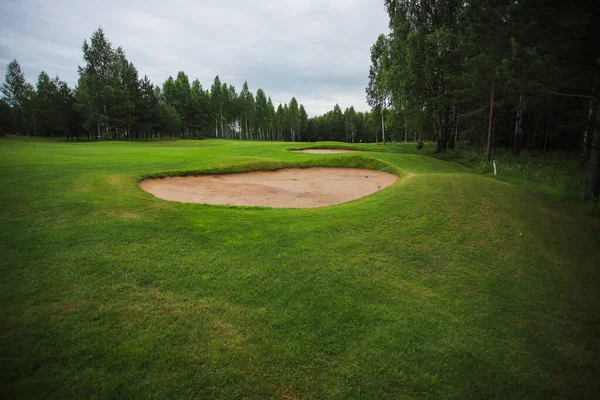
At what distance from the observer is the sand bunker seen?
33.3ft

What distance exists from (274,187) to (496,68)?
8711mm

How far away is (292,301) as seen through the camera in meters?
4.45

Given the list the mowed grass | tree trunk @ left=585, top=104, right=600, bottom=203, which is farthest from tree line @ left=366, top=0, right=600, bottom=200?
the mowed grass

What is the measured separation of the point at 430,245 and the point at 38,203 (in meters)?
9.93

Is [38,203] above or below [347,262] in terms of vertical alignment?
above

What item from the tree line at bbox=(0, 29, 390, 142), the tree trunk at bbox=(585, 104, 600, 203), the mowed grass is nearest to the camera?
the mowed grass

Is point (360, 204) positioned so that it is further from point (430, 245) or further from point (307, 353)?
point (307, 353)

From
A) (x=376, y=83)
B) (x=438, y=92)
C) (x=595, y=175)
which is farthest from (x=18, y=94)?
(x=595, y=175)

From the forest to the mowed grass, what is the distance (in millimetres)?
5030

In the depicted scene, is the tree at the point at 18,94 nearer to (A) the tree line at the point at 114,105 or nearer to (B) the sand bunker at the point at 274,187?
(A) the tree line at the point at 114,105

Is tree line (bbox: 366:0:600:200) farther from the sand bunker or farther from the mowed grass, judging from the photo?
the sand bunker

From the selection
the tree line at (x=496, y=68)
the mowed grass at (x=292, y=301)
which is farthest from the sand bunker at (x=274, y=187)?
the tree line at (x=496, y=68)

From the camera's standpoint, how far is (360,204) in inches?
354

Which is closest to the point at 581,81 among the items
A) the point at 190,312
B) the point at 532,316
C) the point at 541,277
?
the point at 541,277
